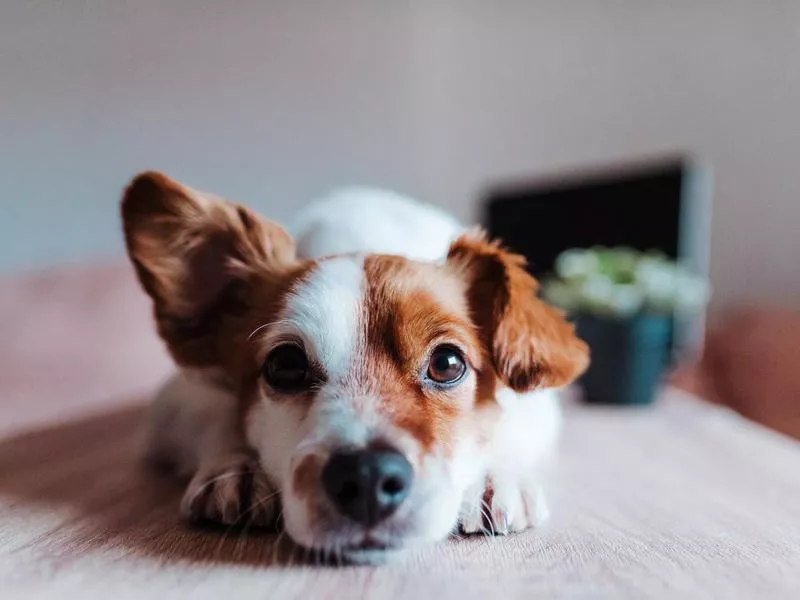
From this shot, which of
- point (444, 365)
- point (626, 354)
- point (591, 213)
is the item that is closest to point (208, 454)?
point (444, 365)

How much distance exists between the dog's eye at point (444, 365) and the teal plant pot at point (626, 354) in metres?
1.21

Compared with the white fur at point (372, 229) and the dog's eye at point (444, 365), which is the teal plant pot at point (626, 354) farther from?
the dog's eye at point (444, 365)

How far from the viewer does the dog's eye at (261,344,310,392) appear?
3.22 feet

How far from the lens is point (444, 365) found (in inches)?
38.9

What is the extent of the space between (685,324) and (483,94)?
1.66m

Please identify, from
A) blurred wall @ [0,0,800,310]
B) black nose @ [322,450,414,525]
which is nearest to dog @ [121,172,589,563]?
black nose @ [322,450,414,525]

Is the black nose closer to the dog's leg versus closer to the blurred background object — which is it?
the dog's leg

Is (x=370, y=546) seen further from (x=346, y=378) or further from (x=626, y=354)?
(x=626, y=354)

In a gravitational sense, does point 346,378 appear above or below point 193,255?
below

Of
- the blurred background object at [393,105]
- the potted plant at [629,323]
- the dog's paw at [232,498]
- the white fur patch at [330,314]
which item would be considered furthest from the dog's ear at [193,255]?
the blurred background object at [393,105]

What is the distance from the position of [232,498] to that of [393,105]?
9.48ft

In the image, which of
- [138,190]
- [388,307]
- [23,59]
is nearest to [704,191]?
[388,307]

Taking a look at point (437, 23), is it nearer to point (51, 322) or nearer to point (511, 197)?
point (511, 197)

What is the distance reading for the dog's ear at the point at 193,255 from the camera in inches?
44.4
